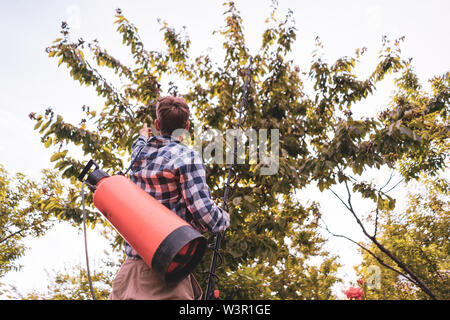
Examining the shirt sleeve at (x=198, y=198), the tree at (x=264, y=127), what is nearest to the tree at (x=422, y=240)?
the tree at (x=264, y=127)

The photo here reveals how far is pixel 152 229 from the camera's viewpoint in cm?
105

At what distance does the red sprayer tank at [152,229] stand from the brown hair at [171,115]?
13.9 inches

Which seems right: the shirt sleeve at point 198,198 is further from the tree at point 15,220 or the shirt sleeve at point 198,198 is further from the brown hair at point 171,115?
the tree at point 15,220

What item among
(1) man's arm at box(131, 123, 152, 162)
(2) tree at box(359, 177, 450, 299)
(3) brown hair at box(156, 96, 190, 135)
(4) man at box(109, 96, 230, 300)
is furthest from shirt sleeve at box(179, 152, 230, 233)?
(2) tree at box(359, 177, 450, 299)

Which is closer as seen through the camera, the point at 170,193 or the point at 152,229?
the point at 152,229

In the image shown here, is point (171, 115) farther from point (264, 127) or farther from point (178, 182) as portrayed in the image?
point (264, 127)

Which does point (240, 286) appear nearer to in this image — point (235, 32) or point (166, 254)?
point (166, 254)

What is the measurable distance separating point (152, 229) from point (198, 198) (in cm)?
24

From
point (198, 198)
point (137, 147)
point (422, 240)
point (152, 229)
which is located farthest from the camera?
point (422, 240)

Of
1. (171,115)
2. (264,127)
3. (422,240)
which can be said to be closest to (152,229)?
(171,115)
